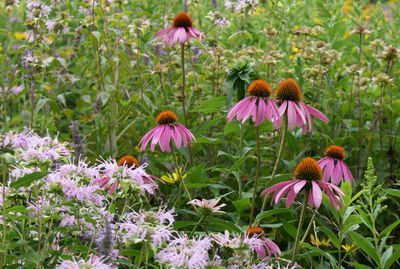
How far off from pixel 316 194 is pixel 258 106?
1.20 ft

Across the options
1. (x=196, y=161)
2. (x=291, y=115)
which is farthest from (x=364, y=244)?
(x=196, y=161)

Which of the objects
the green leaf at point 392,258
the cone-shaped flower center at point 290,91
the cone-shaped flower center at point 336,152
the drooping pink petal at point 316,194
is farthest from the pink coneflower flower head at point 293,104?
the green leaf at point 392,258

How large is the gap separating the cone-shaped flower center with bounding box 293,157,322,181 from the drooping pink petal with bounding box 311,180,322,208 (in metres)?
0.02

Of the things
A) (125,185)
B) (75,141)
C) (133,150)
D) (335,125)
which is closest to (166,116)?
(125,185)

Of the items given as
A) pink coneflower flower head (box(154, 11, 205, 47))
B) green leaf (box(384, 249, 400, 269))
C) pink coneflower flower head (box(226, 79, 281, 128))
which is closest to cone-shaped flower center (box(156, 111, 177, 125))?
pink coneflower flower head (box(226, 79, 281, 128))

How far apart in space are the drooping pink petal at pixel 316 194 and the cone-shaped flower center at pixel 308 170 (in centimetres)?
2

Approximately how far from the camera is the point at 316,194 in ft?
3.65

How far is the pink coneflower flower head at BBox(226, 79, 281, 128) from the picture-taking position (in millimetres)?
1361

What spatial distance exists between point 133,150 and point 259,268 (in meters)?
1.32

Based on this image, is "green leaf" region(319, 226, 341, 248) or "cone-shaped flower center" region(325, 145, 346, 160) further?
"cone-shaped flower center" region(325, 145, 346, 160)

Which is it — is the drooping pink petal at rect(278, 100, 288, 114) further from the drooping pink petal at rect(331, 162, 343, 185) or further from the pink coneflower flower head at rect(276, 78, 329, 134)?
the drooping pink petal at rect(331, 162, 343, 185)

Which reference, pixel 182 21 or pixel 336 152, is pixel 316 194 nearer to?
pixel 336 152

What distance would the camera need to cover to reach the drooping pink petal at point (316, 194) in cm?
109

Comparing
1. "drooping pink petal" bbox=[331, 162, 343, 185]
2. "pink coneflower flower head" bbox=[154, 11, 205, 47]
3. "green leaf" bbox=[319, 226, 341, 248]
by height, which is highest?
"pink coneflower flower head" bbox=[154, 11, 205, 47]
